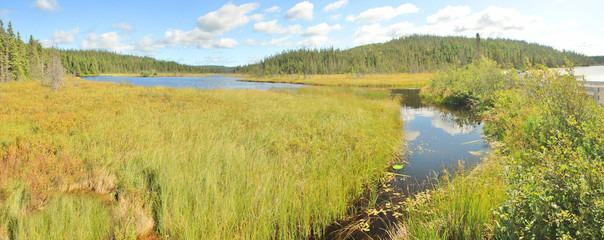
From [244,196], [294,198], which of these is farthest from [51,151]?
[294,198]

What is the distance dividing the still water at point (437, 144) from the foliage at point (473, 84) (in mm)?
3128

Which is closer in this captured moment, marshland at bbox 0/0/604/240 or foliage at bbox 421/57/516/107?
marshland at bbox 0/0/604/240

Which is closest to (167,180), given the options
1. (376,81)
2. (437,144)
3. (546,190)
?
(546,190)

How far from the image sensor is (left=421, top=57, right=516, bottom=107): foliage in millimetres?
23500

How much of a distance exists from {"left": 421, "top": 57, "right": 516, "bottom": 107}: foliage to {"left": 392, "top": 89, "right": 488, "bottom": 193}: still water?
10.3 feet

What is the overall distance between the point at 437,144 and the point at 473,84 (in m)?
16.7

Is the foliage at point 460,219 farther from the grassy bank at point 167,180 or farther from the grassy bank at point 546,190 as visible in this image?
the grassy bank at point 167,180

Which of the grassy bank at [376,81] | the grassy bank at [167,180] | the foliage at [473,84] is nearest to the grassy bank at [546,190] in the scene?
the grassy bank at [167,180]

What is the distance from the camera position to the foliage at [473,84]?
23500 mm

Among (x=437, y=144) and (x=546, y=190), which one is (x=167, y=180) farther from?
(x=437, y=144)

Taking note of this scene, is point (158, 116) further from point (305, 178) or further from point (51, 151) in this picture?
point (305, 178)

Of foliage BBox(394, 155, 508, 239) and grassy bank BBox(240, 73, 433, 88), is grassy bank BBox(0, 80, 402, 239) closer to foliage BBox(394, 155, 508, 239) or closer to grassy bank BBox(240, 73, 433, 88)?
foliage BBox(394, 155, 508, 239)

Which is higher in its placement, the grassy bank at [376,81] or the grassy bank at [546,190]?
the grassy bank at [376,81]

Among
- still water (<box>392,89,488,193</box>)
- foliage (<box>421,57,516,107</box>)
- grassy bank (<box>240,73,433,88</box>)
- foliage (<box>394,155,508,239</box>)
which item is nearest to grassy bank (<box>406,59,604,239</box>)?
foliage (<box>394,155,508,239</box>)
